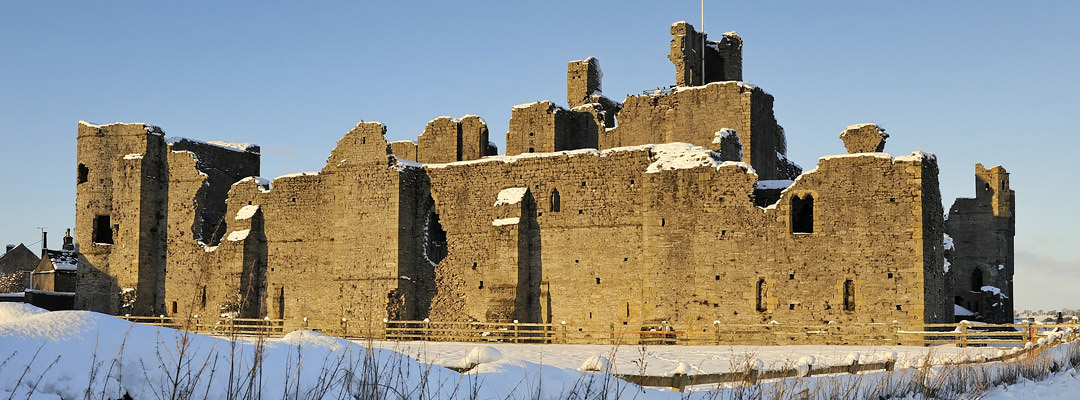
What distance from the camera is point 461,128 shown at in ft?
119

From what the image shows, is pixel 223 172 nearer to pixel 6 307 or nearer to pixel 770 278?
pixel 770 278

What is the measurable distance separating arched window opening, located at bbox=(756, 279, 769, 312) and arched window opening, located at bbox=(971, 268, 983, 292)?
25.4 metres

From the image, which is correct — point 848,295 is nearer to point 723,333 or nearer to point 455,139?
point 723,333

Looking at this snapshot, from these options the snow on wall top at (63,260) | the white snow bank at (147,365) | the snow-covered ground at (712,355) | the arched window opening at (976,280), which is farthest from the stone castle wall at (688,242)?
the snow on wall top at (63,260)

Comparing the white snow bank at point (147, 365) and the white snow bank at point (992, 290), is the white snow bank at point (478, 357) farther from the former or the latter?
the white snow bank at point (992, 290)

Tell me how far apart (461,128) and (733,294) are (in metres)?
12.5

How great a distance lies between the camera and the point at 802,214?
2767 cm

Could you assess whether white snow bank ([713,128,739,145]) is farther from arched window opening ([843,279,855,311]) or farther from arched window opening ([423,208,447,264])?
arched window opening ([423,208,447,264])

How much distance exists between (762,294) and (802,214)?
7.58ft

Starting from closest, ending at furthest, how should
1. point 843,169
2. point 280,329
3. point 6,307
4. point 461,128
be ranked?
point 6,307, point 843,169, point 280,329, point 461,128

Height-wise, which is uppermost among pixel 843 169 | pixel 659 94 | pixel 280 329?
pixel 659 94

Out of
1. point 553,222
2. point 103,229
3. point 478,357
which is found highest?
point 553,222

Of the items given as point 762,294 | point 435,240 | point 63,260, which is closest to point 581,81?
point 435,240

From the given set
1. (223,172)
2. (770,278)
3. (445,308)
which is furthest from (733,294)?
(223,172)
